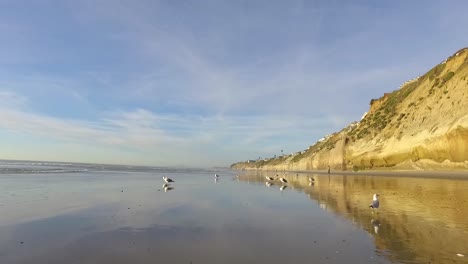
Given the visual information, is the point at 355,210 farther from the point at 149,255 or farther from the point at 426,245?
the point at 149,255

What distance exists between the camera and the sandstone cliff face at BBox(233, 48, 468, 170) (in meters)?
40.2

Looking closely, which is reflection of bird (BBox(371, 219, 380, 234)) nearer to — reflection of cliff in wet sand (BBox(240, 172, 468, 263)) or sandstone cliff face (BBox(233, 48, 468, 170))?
reflection of cliff in wet sand (BBox(240, 172, 468, 263))

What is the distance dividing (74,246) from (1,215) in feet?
22.5

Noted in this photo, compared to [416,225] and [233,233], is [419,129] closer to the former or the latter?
[416,225]

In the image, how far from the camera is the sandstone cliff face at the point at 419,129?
1581 inches

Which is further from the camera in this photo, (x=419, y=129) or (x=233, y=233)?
(x=419, y=129)

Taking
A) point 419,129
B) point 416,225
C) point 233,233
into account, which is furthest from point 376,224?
point 419,129

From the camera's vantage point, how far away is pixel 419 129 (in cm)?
4897

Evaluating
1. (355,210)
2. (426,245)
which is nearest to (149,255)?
(426,245)

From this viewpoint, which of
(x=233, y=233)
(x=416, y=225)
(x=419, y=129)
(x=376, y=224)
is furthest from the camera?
(x=419, y=129)

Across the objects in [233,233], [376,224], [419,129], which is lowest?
[233,233]

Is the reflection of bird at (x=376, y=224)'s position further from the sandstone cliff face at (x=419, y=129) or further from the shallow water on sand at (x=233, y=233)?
the sandstone cliff face at (x=419, y=129)

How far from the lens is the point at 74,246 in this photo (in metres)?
9.41

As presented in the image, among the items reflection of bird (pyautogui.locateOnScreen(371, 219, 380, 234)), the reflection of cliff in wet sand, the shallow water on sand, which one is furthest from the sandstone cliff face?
reflection of bird (pyautogui.locateOnScreen(371, 219, 380, 234))
